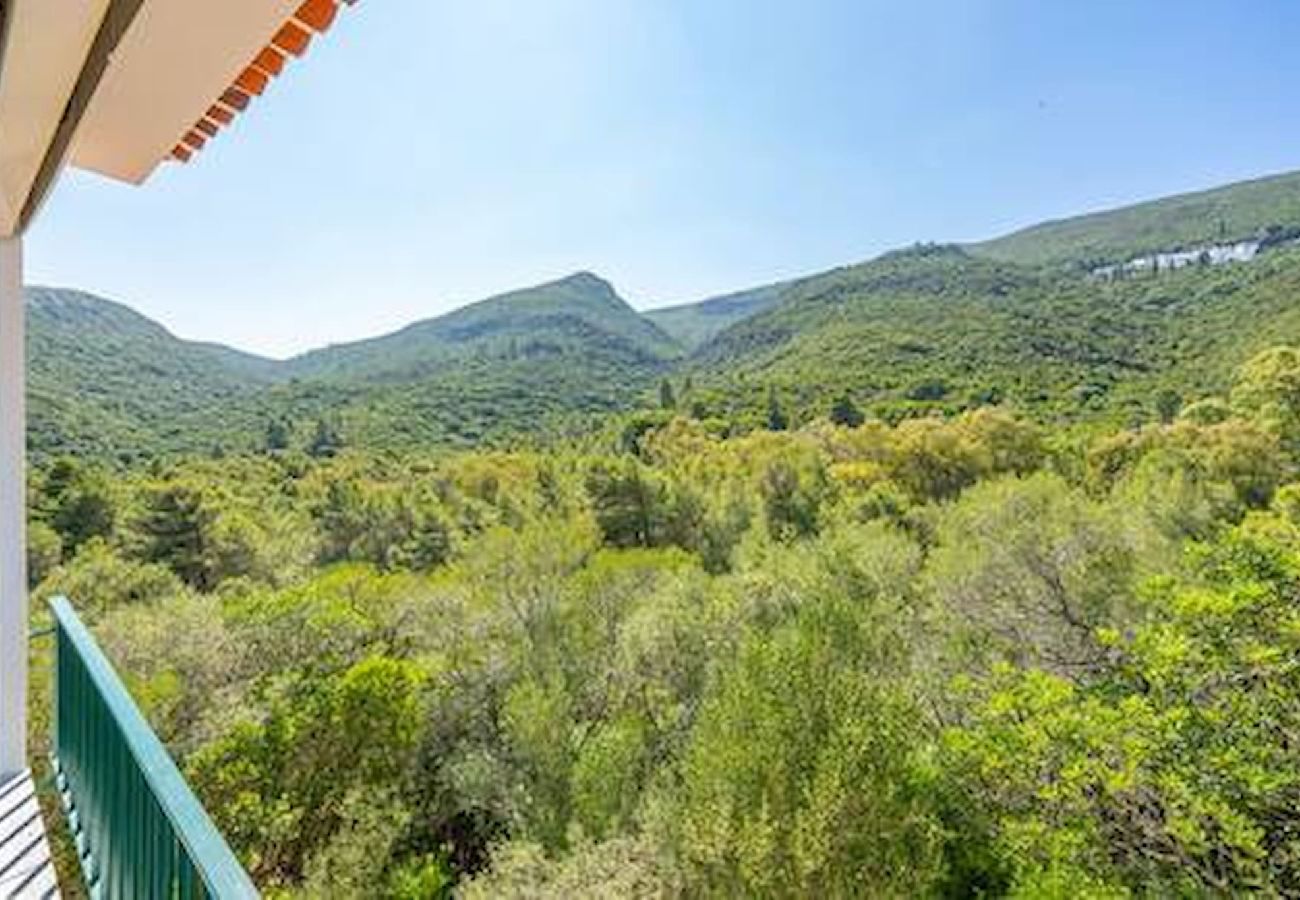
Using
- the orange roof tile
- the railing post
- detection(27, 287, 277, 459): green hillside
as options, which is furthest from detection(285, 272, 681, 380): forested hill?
the orange roof tile

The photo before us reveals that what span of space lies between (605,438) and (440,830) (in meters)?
Answer: 31.8

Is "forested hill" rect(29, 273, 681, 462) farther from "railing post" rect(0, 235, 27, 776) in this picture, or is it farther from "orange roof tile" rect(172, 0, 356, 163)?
"orange roof tile" rect(172, 0, 356, 163)

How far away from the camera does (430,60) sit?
26.8 feet

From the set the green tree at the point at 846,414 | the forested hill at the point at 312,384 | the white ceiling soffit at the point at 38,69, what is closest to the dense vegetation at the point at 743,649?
the green tree at the point at 846,414

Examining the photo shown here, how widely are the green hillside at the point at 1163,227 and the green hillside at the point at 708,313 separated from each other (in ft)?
107

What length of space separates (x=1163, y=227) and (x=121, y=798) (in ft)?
316

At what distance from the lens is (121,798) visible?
1.81m

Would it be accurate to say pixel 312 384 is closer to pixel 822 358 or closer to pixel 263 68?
pixel 822 358

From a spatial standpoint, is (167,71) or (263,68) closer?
(167,71)

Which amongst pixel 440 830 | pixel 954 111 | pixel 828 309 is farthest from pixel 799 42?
pixel 828 309

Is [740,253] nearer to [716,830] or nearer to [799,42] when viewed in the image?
[799,42]

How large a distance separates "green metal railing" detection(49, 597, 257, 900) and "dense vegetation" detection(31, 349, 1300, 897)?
797 cm

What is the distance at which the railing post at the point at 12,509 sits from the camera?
2.83 m

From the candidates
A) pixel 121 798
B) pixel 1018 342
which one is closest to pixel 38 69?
pixel 121 798
